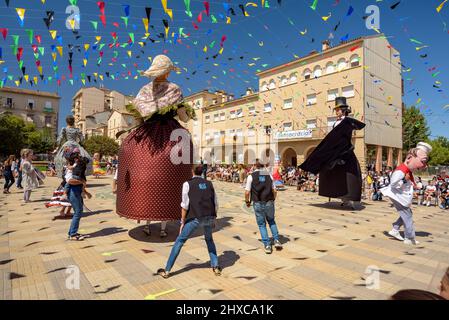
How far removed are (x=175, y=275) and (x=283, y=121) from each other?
27176 mm

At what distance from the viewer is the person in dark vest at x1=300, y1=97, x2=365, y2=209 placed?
29.6 feet

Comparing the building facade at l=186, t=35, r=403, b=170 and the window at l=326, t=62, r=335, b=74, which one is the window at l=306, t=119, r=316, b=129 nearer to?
the building facade at l=186, t=35, r=403, b=170

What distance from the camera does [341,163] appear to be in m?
9.18

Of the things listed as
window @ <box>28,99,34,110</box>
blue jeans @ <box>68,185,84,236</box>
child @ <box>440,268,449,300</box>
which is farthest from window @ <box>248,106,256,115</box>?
window @ <box>28,99,34,110</box>

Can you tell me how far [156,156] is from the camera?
16.7ft

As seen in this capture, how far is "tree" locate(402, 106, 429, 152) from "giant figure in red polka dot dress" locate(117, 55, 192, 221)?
40.9 meters

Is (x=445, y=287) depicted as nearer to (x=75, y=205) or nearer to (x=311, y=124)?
(x=75, y=205)

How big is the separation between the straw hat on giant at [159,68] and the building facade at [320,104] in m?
14.6

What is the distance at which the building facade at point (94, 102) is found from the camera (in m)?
65.1

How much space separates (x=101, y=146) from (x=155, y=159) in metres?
46.6

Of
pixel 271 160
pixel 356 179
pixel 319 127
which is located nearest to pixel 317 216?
pixel 356 179

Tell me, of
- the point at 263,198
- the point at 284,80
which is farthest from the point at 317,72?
the point at 263,198

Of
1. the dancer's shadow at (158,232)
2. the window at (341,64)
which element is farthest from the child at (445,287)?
the window at (341,64)
